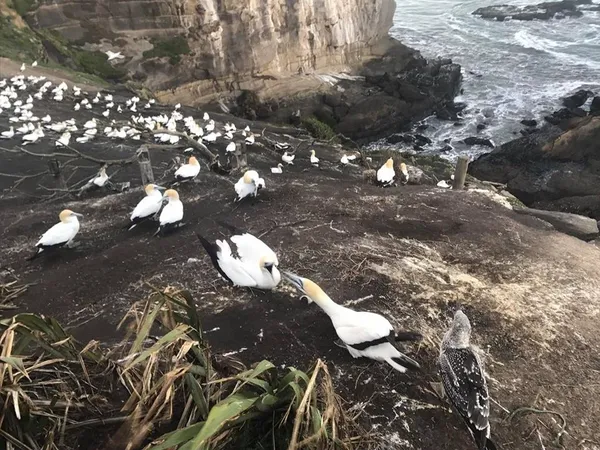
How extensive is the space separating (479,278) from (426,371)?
2723 millimetres

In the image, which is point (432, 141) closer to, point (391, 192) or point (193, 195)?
point (391, 192)

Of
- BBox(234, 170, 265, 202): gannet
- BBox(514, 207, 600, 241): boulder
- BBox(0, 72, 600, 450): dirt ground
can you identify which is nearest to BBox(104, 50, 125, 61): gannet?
BBox(0, 72, 600, 450): dirt ground

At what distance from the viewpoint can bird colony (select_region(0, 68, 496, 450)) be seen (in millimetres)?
3898

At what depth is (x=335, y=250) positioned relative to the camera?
7.14 meters

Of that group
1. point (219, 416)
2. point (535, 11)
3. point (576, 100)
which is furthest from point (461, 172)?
point (535, 11)

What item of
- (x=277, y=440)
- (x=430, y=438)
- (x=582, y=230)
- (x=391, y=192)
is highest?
(x=277, y=440)

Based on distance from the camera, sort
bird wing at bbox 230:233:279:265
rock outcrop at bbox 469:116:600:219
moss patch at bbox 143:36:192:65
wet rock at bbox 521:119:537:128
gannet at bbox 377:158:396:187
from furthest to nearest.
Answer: wet rock at bbox 521:119:537:128 → moss patch at bbox 143:36:192:65 → rock outcrop at bbox 469:116:600:219 → gannet at bbox 377:158:396:187 → bird wing at bbox 230:233:279:265

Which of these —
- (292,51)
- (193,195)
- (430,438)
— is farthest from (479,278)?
(292,51)

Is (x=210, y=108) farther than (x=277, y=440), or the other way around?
(x=210, y=108)

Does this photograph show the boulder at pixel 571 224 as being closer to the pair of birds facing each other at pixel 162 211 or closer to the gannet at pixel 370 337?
the pair of birds facing each other at pixel 162 211

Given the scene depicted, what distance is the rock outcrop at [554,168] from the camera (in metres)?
21.3

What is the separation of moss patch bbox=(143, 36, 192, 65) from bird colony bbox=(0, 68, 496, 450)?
1190cm

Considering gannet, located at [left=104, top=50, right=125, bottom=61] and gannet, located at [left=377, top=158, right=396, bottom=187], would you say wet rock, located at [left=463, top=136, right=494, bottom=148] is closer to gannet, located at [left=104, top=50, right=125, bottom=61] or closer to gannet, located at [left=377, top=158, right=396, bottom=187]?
gannet, located at [left=377, top=158, right=396, bottom=187]

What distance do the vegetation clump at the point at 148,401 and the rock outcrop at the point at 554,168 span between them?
69.9ft
